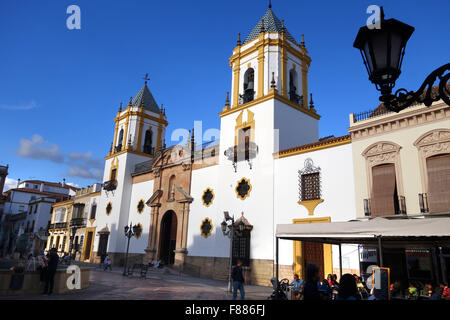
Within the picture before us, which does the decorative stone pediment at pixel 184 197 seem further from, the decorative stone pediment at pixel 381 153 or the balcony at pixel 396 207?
the decorative stone pediment at pixel 381 153

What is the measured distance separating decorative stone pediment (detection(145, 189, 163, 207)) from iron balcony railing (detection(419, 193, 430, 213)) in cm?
1750

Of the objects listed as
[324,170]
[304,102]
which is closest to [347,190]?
[324,170]

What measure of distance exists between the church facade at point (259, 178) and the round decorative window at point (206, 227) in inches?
2.5

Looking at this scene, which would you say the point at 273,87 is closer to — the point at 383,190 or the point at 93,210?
the point at 383,190

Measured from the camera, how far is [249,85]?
20484 mm

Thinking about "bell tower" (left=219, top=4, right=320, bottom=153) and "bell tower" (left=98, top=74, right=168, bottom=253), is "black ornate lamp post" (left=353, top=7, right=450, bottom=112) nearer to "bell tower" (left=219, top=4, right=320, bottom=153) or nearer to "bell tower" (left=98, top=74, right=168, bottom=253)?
"bell tower" (left=219, top=4, right=320, bottom=153)

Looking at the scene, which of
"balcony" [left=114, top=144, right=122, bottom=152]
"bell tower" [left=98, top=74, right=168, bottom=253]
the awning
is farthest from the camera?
"balcony" [left=114, top=144, right=122, bottom=152]

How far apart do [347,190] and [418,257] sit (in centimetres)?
359

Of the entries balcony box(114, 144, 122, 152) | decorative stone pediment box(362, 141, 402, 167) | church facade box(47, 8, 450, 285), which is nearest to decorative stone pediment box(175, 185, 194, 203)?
church facade box(47, 8, 450, 285)

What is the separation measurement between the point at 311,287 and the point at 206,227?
56.2 ft

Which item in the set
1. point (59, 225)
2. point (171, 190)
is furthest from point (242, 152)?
point (59, 225)

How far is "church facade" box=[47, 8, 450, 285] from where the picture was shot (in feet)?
46.3

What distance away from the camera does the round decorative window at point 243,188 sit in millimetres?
18406
